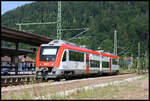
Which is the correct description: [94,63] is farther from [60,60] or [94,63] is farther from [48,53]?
[60,60]

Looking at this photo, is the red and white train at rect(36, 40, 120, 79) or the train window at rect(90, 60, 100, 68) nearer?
the red and white train at rect(36, 40, 120, 79)

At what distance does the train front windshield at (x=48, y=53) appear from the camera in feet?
63.5

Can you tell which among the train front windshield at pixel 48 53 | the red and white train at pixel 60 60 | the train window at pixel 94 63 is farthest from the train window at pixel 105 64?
the train front windshield at pixel 48 53

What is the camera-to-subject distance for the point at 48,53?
19.7 meters

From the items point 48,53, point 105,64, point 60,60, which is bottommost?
point 105,64

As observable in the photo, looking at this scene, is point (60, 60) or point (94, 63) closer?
point (60, 60)

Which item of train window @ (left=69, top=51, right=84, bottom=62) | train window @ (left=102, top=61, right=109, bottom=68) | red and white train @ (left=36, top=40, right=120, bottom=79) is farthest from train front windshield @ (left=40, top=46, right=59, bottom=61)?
train window @ (left=102, top=61, right=109, bottom=68)

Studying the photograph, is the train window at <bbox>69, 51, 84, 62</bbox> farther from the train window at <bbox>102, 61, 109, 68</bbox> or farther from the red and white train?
the train window at <bbox>102, 61, 109, 68</bbox>

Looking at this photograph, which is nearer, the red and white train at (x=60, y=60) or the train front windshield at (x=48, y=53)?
the red and white train at (x=60, y=60)

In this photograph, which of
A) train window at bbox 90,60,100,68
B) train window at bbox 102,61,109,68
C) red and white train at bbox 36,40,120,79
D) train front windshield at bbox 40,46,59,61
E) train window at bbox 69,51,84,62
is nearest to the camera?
red and white train at bbox 36,40,120,79

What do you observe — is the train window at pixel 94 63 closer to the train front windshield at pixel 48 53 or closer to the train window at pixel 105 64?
the train window at pixel 105 64

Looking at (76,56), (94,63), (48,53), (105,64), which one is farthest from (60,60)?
(105,64)

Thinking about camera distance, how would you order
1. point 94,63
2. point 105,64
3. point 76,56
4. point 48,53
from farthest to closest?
point 105,64, point 94,63, point 76,56, point 48,53

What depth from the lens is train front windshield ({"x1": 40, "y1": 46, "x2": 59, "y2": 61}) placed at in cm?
1935
